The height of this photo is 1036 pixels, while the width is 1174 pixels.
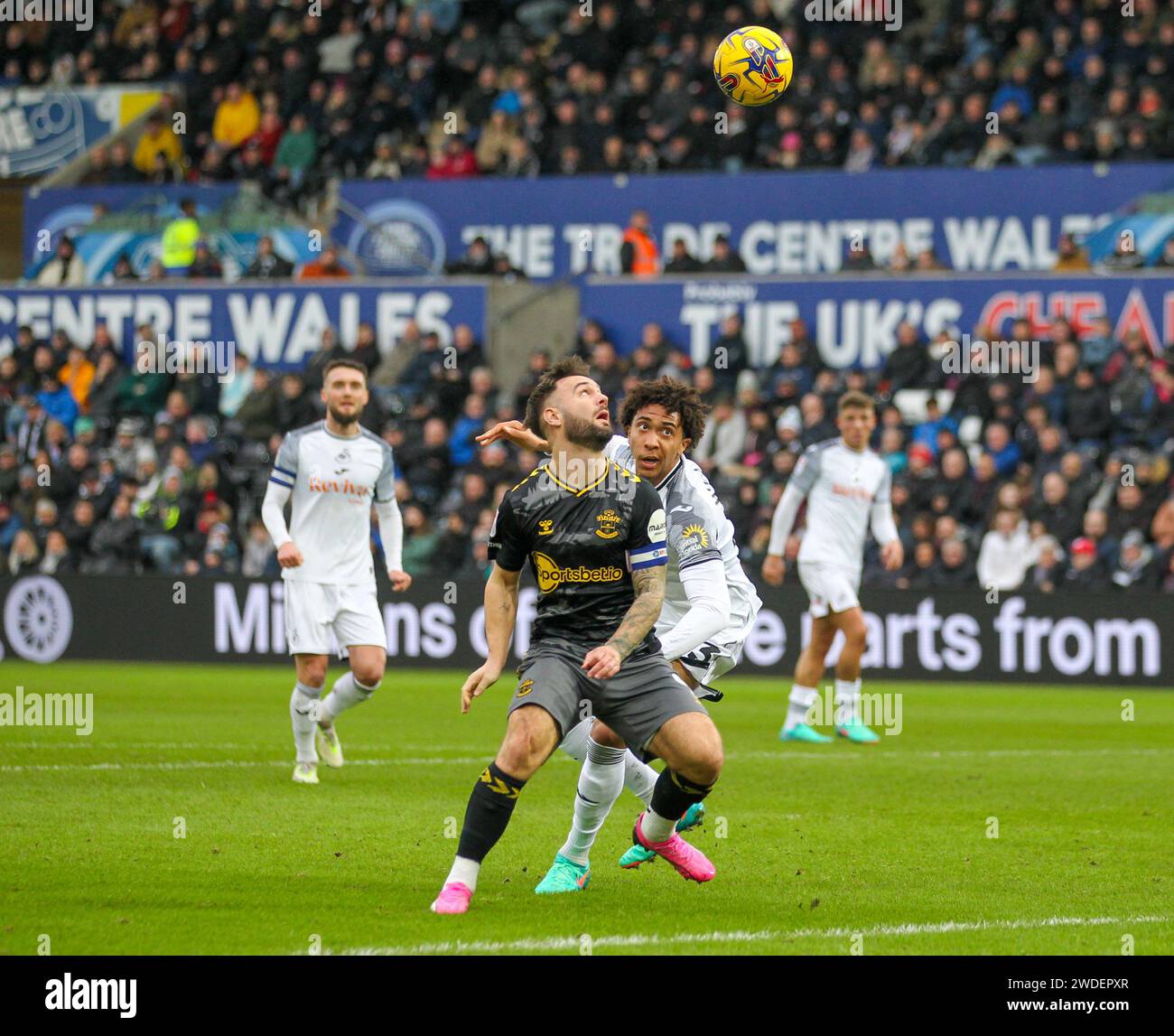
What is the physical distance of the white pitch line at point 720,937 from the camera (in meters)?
6.61

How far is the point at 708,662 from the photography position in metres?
9.31

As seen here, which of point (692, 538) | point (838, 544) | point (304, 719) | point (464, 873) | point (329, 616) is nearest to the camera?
point (464, 873)

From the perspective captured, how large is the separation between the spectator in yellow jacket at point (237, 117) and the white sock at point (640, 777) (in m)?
21.5

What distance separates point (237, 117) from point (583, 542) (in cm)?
2298

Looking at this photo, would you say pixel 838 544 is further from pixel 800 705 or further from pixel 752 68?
pixel 752 68

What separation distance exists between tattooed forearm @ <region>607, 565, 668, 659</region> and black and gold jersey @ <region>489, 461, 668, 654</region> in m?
0.05

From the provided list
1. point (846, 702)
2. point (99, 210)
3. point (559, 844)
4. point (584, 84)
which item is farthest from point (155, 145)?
point (559, 844)

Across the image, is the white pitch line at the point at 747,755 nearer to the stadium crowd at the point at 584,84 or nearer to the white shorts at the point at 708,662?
the white shorts at the point at 708,662

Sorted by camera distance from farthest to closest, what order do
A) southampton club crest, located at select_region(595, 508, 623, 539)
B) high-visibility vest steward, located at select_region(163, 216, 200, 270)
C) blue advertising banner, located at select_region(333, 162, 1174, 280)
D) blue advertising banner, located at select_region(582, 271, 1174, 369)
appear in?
high-visibility vest steward, located at select_region(163, 216, 200, 270)
blue advertising banner, located at select_region(333, 162, 1174, 280)
blue advertising banner, located at select_region(582, 271, 1174, 369)
southampton club crest, located at select_region(595, 508, 623, 539)

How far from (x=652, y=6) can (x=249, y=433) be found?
9194mm

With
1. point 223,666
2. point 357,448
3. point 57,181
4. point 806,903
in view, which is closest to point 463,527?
point 223,666

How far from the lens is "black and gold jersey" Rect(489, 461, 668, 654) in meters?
7.50

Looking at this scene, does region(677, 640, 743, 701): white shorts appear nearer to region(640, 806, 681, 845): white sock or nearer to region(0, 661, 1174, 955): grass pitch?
region(0, 661, 1174, 955): grass pitch

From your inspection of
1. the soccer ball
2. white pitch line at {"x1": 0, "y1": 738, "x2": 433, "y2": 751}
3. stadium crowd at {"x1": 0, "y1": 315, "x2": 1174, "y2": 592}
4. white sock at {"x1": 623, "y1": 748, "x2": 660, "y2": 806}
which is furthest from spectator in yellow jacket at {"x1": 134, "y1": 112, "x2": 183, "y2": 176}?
white sock at {"x1": 623, "y1": 748, "x2": 660, "y2": 806}
